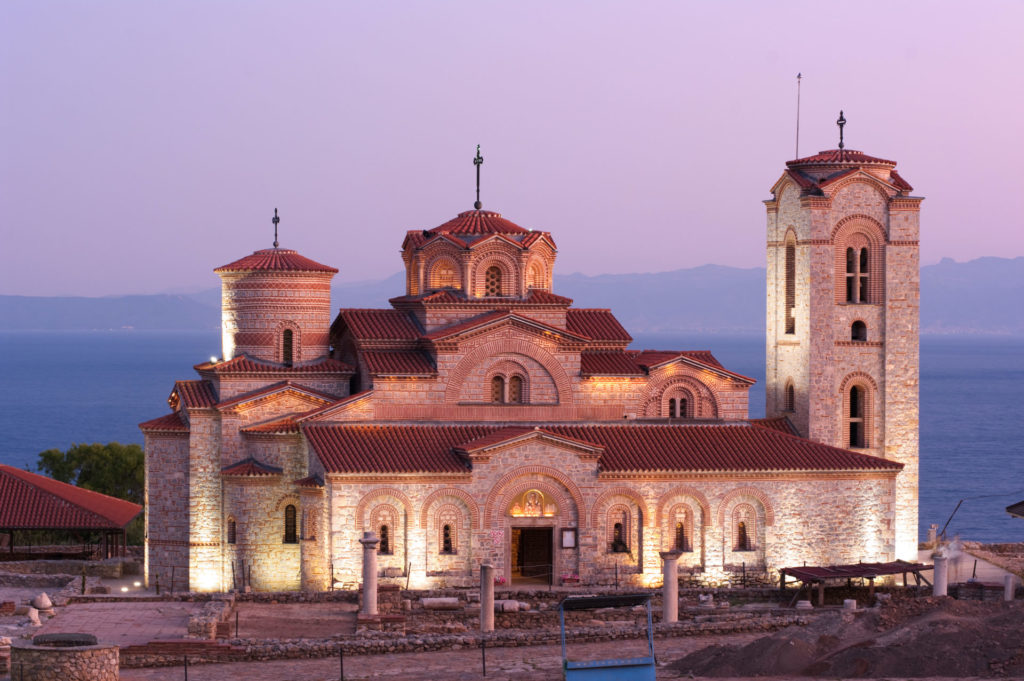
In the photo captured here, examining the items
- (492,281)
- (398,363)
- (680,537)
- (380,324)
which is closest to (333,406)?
(398,363)

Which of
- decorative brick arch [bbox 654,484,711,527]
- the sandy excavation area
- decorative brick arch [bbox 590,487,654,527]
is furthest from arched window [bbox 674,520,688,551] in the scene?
the sandy excavation area

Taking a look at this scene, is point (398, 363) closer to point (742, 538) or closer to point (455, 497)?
point (455, 497)

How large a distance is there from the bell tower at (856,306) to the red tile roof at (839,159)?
3cm

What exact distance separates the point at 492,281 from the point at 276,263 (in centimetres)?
581

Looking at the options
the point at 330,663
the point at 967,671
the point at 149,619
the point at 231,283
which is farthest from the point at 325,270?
the point at 967,671

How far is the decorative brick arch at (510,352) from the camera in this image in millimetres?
40312

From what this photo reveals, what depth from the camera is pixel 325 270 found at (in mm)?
42188

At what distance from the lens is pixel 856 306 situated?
1709 inches

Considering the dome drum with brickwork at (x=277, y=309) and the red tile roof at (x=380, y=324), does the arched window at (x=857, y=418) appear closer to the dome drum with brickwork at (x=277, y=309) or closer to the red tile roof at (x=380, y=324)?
the red tile roof at (x=380, y=324)

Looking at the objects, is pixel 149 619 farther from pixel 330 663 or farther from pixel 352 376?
pixel 352 376

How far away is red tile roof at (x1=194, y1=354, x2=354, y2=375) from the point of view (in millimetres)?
40438

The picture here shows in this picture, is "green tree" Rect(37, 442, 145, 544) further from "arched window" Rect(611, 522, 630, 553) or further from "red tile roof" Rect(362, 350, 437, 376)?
"arched window" Rect(611, 522, 630, 553)

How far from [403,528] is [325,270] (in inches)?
318

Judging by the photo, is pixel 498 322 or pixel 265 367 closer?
pixel 498 322
